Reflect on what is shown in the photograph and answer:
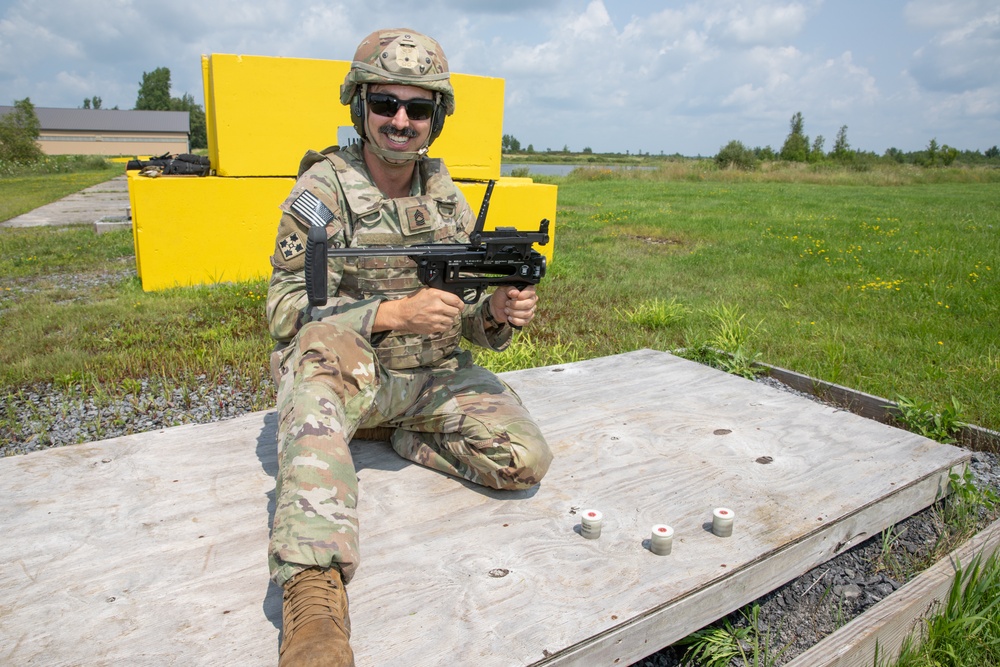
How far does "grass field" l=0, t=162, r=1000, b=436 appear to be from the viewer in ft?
15.1

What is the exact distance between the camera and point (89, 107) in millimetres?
108250

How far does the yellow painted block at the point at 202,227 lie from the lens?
6.48 meters

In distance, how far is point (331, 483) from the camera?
2.05m

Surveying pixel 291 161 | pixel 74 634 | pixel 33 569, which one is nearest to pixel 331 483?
pixel 74 634

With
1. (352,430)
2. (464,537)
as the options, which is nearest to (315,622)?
(464,537)

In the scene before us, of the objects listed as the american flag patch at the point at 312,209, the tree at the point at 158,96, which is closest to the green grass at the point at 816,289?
the american flag patch at the point at 312,209

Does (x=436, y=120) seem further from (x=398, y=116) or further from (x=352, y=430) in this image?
(x=352, y=430)

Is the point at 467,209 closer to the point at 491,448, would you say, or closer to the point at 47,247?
the point at 491,448

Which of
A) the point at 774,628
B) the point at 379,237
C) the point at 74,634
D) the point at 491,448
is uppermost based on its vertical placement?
the point at 379,237

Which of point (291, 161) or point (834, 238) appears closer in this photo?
point (291, 161)

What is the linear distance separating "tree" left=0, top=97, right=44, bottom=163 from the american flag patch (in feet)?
160

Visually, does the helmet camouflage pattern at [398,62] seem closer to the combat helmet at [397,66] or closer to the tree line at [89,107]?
the combat helmet at [397,66]

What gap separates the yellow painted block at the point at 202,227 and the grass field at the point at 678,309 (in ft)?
1.06

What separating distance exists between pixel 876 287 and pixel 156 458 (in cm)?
694
